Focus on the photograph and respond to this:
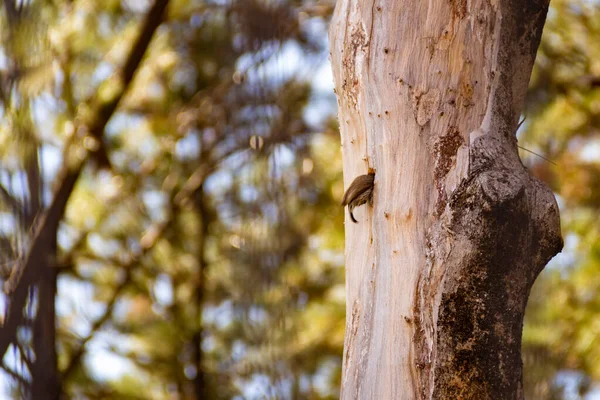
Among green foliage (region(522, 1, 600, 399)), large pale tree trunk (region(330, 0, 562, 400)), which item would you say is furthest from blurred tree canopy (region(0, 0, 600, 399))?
large pale tree trunk (region(330, 0, 562, 400))

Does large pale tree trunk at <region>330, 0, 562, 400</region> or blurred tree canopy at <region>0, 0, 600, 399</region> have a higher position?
blurred tree canopy at <region>0, 0, 600, 399</region>

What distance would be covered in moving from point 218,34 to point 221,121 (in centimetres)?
41

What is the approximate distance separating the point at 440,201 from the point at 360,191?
114 mm

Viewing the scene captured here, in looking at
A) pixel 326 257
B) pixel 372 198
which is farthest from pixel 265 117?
pixel 326 257

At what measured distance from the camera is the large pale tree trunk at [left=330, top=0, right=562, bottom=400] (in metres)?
0.81

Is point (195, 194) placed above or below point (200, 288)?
above

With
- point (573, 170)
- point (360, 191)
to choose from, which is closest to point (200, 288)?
point (573, 170)

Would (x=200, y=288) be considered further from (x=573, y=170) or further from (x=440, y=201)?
(x=440, y=201)

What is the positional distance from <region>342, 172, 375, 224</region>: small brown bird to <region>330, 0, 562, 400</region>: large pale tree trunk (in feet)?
0.04

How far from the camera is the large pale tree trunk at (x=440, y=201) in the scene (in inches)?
31.8

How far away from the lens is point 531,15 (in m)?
0.93

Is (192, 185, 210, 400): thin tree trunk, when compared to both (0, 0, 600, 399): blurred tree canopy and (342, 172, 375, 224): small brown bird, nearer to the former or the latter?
(0, 0, 600, 399): blurred tree canopy

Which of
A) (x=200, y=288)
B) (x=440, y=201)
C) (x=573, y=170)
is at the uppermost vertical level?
(x=573, y=170)

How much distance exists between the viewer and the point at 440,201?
84 centimetres
